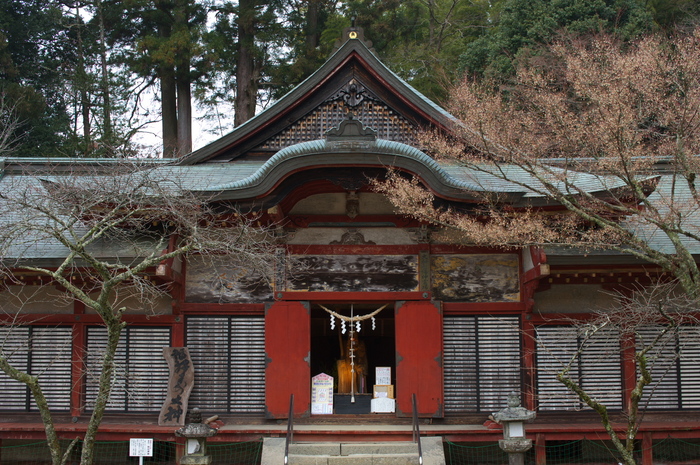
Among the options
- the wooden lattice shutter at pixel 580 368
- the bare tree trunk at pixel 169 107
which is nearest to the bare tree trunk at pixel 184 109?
the bare tree trunk at pixel 169 107

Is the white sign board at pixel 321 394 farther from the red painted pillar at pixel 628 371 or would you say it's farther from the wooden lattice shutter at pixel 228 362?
the red painted pillar at pixel 628 371

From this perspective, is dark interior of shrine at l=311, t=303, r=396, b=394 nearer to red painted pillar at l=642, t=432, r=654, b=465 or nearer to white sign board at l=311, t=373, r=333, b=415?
white sign board at l=311, t=373, r=333, b=415

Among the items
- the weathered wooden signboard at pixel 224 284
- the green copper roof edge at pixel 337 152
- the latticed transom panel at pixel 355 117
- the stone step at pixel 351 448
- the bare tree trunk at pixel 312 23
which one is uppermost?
the bare tree trunk at pixel 312 23

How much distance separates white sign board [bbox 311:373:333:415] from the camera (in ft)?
37.1

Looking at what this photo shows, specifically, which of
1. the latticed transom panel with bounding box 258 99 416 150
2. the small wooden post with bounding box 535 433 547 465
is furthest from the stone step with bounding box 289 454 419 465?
the latticed transom panel with bounding box 258 99 416 150

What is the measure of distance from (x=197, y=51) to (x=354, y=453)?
18.1 meters

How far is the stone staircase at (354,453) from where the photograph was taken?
32.0ft

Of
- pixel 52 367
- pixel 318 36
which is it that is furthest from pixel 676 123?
pixel 318 36

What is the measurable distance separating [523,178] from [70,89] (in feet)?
64.6

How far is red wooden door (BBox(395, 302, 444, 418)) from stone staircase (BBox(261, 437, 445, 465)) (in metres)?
0.77

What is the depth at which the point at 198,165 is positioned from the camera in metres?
12.7

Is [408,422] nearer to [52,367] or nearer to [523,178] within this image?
[523,178]

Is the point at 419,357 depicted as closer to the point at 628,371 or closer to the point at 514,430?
the point at 514,430

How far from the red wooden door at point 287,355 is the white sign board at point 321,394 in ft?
0.93
